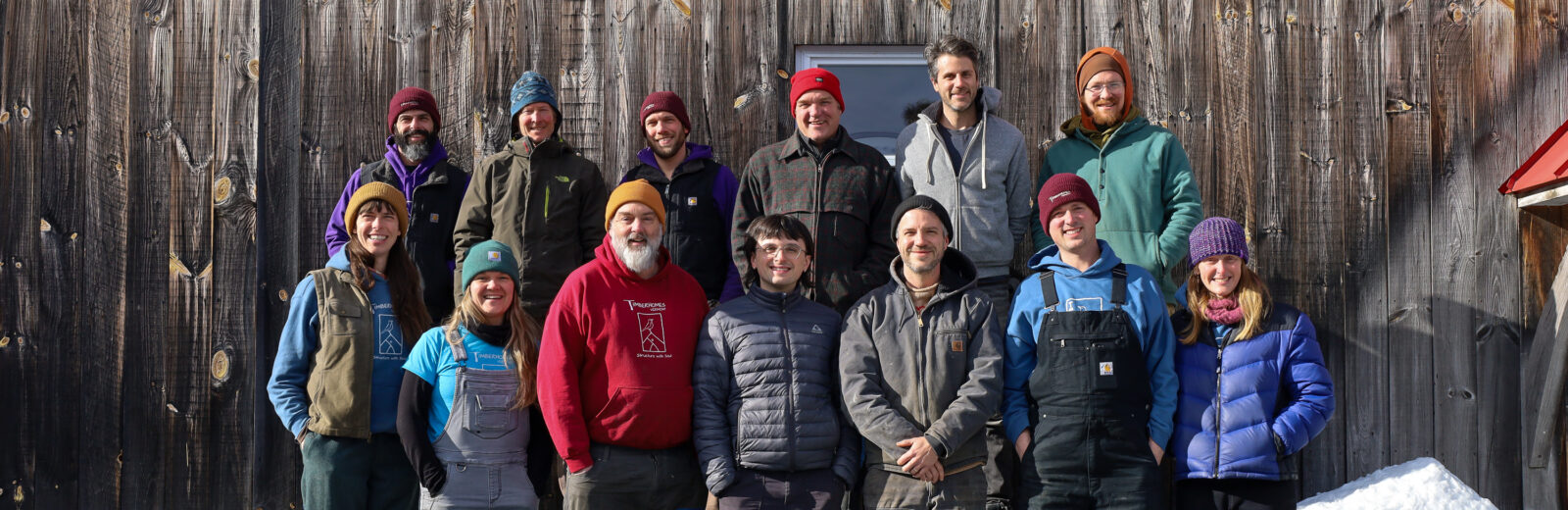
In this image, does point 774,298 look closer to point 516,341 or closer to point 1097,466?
point 516,341

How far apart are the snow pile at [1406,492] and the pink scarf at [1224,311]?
4.62 ft

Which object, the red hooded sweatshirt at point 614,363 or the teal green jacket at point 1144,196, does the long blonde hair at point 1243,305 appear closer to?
the teal green jacket at point 1144,196

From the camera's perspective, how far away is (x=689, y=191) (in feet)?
13.8

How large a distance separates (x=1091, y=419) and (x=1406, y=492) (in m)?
1.93

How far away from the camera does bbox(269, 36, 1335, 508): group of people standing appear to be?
10.9 ft

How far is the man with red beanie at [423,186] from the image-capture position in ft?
13.7

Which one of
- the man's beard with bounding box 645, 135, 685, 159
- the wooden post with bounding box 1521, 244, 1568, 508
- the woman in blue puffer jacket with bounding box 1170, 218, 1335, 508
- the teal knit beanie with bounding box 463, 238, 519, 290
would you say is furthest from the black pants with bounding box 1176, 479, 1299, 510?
the teal knit beanie with bounding box 463, 238, 519, 290

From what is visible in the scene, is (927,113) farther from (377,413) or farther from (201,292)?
(201,292)

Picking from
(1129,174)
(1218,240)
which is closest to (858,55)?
(1129,174)

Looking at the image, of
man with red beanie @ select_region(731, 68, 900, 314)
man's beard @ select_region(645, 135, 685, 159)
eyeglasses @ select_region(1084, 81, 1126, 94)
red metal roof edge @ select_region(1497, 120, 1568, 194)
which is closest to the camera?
man with red beanie @ select_region(731, 68, 900, 314)

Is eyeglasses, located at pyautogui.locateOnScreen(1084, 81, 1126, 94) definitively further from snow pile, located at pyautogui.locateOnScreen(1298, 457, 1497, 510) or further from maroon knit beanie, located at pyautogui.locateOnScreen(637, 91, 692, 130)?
snow pile, located at pyautogui.locateOnScreen(1298, 457, 1497, 510)

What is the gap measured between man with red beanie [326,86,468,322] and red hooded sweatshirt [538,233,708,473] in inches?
37.5

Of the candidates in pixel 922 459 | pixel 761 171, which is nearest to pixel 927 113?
pixel 761 171

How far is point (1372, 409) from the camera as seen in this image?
467cm
